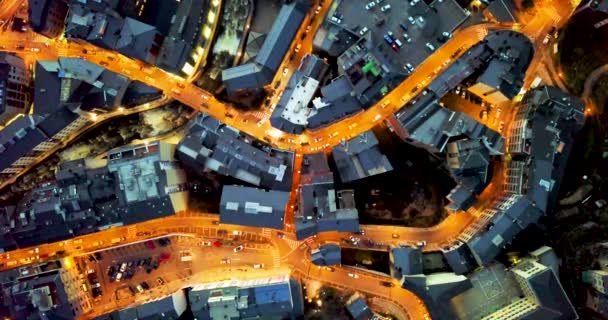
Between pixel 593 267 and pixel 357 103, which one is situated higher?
pixel 357 103

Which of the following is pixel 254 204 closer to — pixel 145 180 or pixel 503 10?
pixel 145 180

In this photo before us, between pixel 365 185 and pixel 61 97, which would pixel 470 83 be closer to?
pixel 365 185

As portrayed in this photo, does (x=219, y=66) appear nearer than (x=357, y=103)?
No

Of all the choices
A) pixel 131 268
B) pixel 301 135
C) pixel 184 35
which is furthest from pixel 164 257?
pixel 184 35

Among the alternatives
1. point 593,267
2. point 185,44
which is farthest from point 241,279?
point 593,267

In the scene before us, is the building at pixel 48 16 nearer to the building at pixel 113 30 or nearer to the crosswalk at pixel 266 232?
the building at pixel 113 30

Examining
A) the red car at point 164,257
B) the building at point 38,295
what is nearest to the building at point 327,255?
the red car at point 164,257

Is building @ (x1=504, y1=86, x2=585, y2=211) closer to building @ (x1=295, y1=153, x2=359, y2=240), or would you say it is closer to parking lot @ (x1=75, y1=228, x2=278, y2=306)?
building @ (x1=295, y1=153, x2=359, y2=240)
